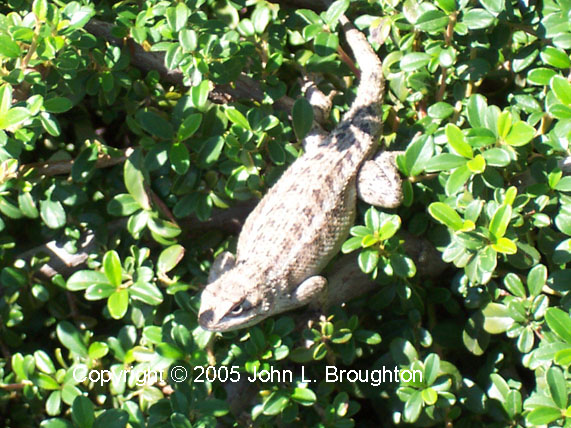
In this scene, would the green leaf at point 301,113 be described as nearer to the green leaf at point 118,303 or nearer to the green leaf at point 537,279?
the green leaf at point 118,303

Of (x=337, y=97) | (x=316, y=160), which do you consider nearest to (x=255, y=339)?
(x=316, y=160)

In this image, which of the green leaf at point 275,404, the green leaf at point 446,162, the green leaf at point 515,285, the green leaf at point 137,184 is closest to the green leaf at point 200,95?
the green leaf at point 137,184

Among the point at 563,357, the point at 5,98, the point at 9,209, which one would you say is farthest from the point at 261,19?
the point at 563,357

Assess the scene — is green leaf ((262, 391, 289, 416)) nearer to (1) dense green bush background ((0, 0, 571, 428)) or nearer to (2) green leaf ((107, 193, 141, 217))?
(1) dense green bush background ((0, 0, 571, 428))

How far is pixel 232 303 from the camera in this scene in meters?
3.35

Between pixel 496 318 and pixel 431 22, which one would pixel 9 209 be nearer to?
pixel 431 22

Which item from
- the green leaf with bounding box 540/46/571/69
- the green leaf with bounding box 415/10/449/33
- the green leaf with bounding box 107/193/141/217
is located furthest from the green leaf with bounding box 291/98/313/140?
the green leaf with bounding box 540/46/571/69

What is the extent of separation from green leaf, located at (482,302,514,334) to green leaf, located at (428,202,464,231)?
569 millimetres

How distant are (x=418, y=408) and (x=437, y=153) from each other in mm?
1113

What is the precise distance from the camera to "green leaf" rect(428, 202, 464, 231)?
2.87 metres

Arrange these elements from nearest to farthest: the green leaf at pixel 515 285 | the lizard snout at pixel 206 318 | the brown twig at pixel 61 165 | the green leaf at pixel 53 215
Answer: the green leaf at pixel 515 285 < the lizard snout at pixel 206 318 < the green leaf at pixel 53 215 < the brown twig at pixel 61 165

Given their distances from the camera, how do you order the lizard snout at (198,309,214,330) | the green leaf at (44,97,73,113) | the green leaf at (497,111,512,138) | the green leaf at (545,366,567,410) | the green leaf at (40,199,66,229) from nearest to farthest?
the green leaf at (545,366,567,410) < the green leaf at (497,111,512,138) < the green leaf at (44,97,73,113) < the lizard snout at (198,309,214,330) < the green leaf at (40,199,66,229)

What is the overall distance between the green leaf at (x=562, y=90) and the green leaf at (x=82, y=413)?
2262 millimetres

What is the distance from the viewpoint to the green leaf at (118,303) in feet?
9.87
